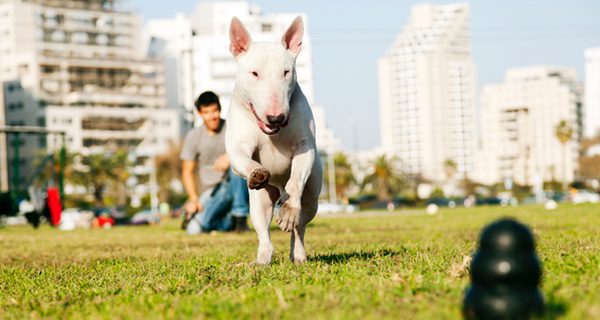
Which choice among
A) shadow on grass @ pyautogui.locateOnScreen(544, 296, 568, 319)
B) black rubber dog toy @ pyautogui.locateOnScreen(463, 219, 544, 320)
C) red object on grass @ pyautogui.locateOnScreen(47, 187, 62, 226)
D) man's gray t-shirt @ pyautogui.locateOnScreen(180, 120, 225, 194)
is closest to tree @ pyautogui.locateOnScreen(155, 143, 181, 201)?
red object on grass @ pyautogui.locateOnScreen(47, 187, 62, 226)

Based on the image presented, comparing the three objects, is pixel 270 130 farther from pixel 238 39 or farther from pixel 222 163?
pixel 222 163

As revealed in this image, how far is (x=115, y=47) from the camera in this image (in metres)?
140

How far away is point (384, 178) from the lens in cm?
11100

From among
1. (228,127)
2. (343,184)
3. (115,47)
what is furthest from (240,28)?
(115,47)

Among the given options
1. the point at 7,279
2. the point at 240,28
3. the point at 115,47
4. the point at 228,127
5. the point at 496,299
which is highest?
the point at 115,47

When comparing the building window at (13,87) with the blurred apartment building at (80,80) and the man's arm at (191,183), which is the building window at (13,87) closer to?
the blurred apartment building at (80,80)

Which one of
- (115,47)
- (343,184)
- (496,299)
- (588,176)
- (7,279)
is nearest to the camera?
(496,299)

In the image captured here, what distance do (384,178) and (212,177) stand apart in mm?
97305

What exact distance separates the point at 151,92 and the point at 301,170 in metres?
131

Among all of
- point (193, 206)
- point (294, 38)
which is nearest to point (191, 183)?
point (193, 206)

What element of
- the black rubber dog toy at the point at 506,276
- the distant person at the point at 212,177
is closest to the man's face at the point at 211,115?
the distant person at the point at 212,177

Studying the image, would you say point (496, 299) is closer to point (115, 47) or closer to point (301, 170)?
point (301, 170)

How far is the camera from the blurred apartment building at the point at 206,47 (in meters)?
143

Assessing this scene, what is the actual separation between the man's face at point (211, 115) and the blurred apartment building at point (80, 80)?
108 metres
